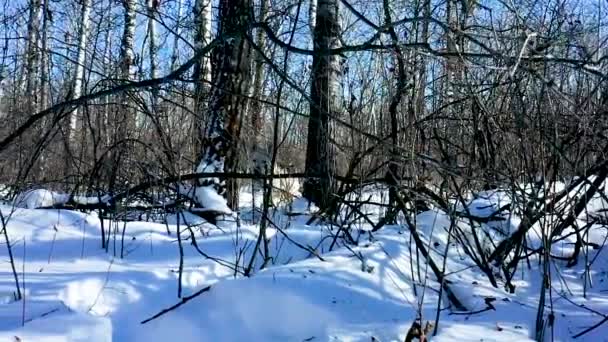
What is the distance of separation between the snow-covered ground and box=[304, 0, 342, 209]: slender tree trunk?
0.53m

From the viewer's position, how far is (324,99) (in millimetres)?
3482

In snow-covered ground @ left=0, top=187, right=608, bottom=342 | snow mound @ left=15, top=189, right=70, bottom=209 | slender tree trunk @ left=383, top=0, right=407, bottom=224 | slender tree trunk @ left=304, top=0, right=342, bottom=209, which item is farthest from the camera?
snow mound @ left=15, top=189, right=70, bottom=209

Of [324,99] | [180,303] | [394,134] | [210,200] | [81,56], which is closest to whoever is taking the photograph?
[180,303]

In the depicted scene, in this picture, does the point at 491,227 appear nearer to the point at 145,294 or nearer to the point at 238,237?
the point at 238,237

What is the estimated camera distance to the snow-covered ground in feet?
6.24

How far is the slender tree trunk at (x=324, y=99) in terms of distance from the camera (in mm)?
3053

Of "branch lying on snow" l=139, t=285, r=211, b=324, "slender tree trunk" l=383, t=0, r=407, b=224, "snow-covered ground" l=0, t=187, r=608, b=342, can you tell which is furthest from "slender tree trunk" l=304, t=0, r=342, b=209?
"branch lying on snow" l=139, t=285, r=211, b=324

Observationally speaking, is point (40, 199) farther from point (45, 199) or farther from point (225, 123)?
point (225, 123)

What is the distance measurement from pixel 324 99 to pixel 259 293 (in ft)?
5.47

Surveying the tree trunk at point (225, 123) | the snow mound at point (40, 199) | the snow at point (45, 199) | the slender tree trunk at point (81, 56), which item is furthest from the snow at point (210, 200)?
the slender tree trunk at point (81, 56)

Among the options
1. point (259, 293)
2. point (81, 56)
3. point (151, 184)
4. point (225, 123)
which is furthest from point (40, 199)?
point (81, 56)

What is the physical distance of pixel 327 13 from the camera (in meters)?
4.62

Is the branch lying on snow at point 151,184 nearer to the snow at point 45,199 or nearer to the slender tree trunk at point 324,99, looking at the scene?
the snow at point 45,199

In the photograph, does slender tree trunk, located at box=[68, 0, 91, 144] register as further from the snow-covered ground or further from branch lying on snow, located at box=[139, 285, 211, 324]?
branch lying on snow, located at box=[139, 285, 211, 324]
